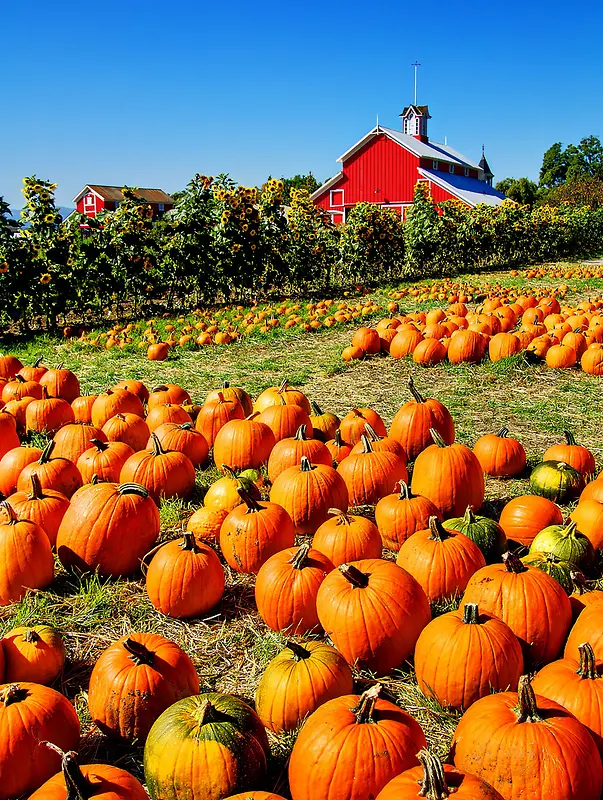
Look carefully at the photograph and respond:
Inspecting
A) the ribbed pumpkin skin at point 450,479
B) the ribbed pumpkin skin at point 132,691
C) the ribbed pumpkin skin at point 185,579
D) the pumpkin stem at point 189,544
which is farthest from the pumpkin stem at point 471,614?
the ribbed pumpkin skin at point 450,479

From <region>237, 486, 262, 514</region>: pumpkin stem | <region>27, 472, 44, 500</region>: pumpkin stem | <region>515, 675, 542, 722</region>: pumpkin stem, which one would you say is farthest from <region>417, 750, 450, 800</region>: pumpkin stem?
<region>27, 472, 44, 500</region>: pumpkin stem

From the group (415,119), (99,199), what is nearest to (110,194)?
(99,199)

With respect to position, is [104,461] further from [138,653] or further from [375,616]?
[375,616]

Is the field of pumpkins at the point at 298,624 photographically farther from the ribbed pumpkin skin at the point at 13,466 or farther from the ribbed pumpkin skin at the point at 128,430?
the ribbed pumpkin skin at the point at 128,430

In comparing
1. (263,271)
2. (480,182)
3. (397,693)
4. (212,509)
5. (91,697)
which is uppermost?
(480,182)

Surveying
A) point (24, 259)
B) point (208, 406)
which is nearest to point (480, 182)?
point (24, 259)

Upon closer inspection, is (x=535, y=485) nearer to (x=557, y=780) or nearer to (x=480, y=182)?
(x=557, y=780)

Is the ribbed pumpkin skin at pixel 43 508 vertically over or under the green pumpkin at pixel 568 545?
over

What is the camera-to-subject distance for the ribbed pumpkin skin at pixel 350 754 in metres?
2.15

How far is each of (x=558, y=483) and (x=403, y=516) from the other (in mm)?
1411

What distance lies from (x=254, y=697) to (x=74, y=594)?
144 centimetres

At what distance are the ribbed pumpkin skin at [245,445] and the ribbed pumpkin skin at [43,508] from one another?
1449mm

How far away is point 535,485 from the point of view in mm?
4820

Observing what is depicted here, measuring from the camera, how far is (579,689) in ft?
7.97
